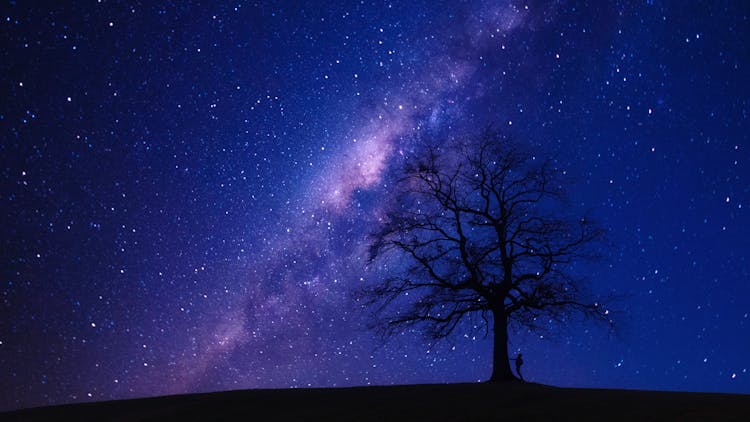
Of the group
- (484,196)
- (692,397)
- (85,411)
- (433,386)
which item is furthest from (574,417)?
(85,411)

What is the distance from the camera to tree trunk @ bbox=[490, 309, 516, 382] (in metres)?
22.8

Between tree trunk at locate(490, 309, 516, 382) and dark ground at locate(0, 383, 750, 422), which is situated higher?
tree trunk at locate(490, 309, 516, 382)

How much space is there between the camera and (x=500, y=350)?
76.4 feet

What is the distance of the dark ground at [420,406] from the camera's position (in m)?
14.0

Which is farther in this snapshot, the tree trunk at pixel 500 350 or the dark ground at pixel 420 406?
the tree trunk at pixel 500 350

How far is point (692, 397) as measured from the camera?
16625mm

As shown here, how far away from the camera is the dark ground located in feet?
46.1

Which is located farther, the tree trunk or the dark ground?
the tree trunk

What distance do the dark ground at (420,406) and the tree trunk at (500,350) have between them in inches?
69.0

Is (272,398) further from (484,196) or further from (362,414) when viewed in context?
(484,196)

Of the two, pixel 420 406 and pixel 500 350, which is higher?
pixel 500 350

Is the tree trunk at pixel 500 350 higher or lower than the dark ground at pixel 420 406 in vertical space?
higher

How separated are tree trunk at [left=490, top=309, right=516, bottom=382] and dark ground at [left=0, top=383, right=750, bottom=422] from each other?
69.0 inches

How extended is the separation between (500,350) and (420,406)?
7.89 metres
